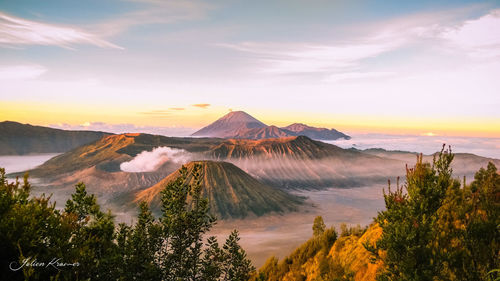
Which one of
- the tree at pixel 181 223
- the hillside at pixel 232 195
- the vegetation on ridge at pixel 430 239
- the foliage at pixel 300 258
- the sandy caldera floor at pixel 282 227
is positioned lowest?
the sandy caldera floor at pixel 282 227

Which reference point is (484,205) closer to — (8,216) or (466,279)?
(466,279)

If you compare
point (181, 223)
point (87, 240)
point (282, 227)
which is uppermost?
point (87, 240)

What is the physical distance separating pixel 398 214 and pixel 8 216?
1334cm

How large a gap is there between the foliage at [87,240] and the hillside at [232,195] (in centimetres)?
13815

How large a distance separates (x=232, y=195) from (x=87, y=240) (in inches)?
6417

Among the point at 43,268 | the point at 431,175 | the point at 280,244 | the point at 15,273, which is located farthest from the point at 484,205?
the point at 280,244

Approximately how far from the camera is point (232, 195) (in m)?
171

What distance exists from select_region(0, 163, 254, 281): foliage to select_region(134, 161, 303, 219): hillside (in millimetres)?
138147

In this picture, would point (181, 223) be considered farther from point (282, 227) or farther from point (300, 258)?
point (282, 227)

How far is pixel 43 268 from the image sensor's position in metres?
9.52

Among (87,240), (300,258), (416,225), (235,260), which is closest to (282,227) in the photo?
(300,258)

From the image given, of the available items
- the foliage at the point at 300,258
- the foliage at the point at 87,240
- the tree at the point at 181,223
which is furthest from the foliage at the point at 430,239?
the foliage at the point at 300,258

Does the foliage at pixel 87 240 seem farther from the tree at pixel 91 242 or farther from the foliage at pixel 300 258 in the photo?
the foliage at pixel 300 258

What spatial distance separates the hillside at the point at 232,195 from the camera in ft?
530
